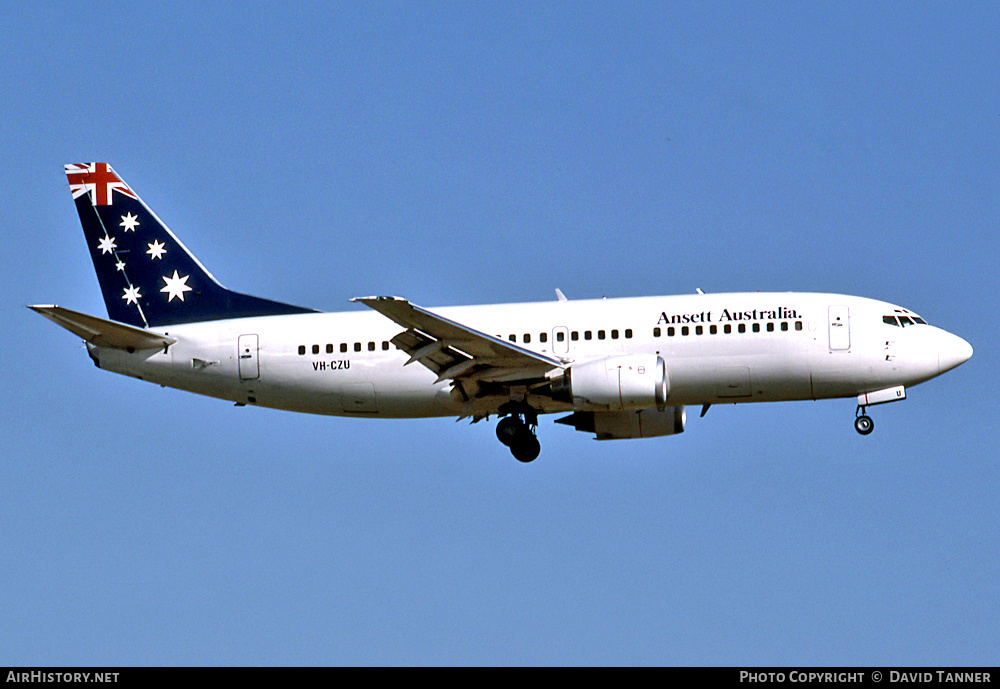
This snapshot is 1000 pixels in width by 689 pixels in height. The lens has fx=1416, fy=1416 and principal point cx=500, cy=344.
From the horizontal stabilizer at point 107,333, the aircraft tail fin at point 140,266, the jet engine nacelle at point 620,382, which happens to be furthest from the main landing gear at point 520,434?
the horizontal stabilizer at point 107,333

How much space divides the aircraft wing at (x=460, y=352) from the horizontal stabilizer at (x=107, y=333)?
8.63m

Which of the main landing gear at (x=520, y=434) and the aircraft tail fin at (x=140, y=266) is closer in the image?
the main landing gear at (x=520, y=434)

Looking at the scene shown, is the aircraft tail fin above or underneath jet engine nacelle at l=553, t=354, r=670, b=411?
above

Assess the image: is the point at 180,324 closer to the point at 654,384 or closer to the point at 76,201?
the point at 76,201

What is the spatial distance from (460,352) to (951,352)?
1431cm

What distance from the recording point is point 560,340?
4194cm

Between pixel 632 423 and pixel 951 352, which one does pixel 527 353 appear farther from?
pixel 951 352

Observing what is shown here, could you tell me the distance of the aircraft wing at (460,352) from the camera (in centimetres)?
3934

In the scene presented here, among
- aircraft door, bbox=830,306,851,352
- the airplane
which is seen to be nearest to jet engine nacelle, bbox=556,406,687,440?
the airplane

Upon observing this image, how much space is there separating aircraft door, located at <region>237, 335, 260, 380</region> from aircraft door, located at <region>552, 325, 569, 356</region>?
362 inches

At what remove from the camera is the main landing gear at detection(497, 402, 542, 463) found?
4300cm

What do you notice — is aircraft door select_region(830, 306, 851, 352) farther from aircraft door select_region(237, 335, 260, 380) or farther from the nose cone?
aircraft door select_region(237, 335, 260, 380)

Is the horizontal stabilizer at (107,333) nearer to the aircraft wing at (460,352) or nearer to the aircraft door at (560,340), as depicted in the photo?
the aircraft wing at (460,352)

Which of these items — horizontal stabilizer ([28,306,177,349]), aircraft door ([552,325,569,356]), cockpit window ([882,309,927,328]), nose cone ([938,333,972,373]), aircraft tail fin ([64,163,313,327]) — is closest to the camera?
nose cone ([938,333,972,373])
